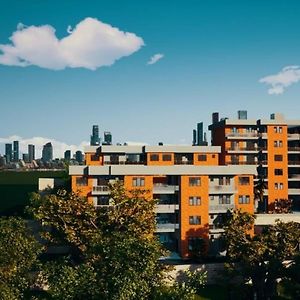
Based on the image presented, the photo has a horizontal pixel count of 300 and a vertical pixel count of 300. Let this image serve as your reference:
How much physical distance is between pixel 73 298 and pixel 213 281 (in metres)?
24.4

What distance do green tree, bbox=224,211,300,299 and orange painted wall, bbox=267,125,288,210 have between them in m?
25.4

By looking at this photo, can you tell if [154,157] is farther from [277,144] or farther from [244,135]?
[277,144]

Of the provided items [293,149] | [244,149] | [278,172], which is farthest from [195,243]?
[293,149]

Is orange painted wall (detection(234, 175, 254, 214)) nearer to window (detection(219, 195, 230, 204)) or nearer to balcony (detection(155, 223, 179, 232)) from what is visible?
window (detection(219, 195, 230, 204))

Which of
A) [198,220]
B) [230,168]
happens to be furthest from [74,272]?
[230,168]

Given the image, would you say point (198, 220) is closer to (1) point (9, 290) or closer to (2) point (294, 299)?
(2) point (294, 299)

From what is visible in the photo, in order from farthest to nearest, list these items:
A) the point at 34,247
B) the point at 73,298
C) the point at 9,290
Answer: the point at 34,247 < the point at 9,290 < the point at 73,298

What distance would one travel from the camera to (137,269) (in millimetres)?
27078

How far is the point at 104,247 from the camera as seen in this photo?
3009 cm

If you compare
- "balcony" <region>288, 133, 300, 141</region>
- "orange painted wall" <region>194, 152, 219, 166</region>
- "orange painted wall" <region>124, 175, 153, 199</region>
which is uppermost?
"balcony" <region>288, 133, 300, 141</region>

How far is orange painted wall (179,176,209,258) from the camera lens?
52344 millimetres

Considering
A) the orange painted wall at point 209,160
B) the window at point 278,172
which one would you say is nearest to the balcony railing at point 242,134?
the window at point 278,172

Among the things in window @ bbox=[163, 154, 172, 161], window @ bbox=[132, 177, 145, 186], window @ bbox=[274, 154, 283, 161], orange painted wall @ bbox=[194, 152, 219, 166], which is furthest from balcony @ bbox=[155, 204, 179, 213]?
window @ bbox=[274, 154, 283, 161]

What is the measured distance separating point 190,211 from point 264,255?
41.9ft
